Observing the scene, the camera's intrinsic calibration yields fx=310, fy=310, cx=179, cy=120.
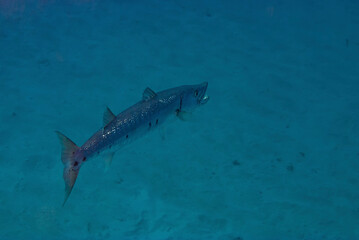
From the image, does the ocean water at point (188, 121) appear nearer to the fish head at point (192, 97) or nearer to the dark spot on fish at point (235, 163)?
the dark spot on fish at point (235, 163)

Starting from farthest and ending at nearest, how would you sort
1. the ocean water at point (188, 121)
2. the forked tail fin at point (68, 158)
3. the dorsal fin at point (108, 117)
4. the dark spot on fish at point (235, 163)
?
the dark spot on fish at point (235, 163)
the ocean water at point (188, 121)
the dorsal fin at point (108, 117)
the forked tail fin at point (68, 158)

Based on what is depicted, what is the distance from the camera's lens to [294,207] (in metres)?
4.34

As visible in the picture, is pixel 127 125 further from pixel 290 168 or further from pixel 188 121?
pixel 290 168

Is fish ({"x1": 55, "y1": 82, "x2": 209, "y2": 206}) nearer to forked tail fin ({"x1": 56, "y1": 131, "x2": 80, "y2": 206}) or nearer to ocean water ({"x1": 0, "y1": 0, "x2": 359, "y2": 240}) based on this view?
forked tail fin ({"x1": 56, "y1": 131, "x2": 80, "y2": 206})

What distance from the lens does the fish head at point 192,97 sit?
317cm

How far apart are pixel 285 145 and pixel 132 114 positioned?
10.8 feet

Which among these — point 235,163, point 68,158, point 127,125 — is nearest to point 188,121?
point 235,163

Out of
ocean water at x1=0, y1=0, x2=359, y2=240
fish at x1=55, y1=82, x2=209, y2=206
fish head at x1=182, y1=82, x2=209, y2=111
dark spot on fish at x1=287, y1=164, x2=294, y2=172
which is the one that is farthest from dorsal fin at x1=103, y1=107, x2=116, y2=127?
dark spot on fish at x1=287, y1=164, x2=294, y2=172

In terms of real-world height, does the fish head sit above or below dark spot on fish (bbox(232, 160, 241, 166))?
above

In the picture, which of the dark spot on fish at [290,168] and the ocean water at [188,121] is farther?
the dark spot on fish at [290,168]

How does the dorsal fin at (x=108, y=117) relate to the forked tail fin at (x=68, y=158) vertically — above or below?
above

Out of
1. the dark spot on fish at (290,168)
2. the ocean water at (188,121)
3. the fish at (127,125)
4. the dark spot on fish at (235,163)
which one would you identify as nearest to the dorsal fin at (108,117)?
the fish at (127,125)

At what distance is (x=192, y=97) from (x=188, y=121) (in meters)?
1.86

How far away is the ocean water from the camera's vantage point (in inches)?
162
